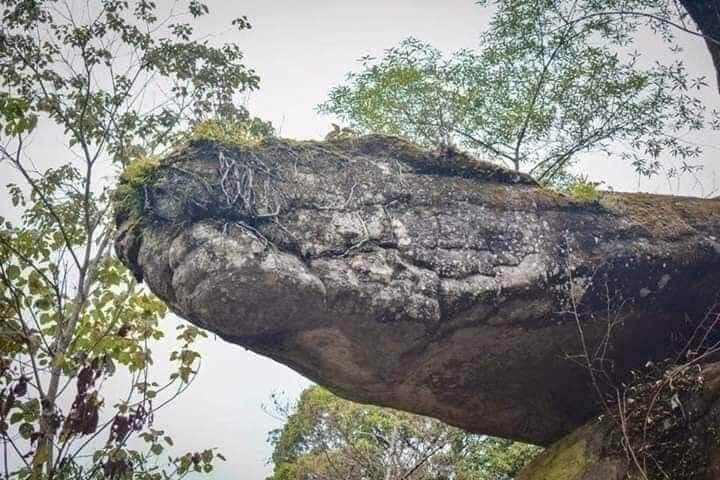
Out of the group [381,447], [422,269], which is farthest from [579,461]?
[381,447]

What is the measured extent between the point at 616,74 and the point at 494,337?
4.92 m

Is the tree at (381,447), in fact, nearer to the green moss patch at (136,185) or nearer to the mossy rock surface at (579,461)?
the mossy rock surface at (579,461)

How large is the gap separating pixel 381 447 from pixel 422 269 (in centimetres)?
1036

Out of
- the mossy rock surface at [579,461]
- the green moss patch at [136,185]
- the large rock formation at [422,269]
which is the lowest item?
the mossy rock surface at [579,461]

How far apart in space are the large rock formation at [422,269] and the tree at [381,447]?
21.1 ft

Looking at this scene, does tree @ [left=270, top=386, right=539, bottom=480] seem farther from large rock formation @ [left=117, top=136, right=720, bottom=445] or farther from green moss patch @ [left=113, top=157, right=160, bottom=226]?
green moss patch @ [left=113, top=157, right=160, bottom=226]

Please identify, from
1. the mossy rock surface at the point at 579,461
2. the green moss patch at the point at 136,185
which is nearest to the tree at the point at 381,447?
the mossy rock surface at the point at 579,461

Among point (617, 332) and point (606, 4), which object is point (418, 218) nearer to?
point (617, 332)

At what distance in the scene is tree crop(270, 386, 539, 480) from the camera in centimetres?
1235

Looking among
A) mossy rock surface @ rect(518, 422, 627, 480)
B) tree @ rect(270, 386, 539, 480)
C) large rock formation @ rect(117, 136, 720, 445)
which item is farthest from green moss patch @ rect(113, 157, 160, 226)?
tree @ rect(270, 386, 539, 480)

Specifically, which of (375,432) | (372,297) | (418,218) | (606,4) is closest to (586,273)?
(418,218)

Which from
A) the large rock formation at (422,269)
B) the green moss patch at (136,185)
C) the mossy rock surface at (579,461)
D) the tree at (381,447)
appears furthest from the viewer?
the tree at (381,447)

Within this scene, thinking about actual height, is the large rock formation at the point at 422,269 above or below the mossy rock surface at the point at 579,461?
above

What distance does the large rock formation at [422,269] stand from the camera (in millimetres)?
4418
